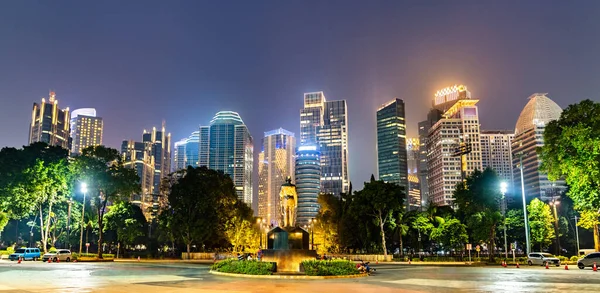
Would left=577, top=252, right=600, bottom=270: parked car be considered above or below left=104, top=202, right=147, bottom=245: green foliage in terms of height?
below

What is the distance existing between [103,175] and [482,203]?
159 feet

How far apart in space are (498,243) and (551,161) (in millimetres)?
40109

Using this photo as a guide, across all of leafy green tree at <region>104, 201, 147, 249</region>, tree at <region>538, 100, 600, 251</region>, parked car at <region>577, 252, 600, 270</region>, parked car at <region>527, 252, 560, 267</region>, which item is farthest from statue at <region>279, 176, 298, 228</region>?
leafy green tree at <region>104, 201, 147, 249</region>

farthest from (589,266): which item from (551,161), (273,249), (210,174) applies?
(210,174)

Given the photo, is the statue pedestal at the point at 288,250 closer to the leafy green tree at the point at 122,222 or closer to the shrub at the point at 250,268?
the shrub at the point at 250,268

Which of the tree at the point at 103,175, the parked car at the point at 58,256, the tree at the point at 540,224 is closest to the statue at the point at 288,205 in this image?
the parked car at the point at 58,256

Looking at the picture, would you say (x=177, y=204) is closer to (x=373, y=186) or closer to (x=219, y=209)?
(x=219, y=209)

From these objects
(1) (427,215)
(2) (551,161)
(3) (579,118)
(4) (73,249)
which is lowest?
→ (4) (73,249)

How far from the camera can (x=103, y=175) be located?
5619 centimetres

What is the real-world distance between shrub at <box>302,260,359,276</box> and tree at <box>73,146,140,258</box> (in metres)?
36.8

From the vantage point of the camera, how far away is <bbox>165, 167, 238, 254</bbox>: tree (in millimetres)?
63062

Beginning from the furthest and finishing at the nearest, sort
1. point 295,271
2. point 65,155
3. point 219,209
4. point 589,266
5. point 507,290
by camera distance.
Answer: point 65,155 → point 219,209 → point 589,266 → point 295,271 → point 507,290

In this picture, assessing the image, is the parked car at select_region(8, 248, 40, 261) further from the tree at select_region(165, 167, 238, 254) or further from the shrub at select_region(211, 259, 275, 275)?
the shrub at select_region(211, 259, 275, 275)

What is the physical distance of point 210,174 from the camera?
2584 inches
